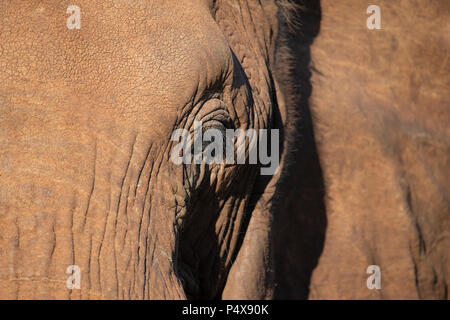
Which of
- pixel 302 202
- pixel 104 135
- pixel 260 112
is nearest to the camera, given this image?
pixel 104 135

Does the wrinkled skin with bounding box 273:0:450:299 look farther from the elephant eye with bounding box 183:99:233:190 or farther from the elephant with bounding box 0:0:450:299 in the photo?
the elephant eye with bounding box 183:99:233:190

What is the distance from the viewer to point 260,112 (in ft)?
6.05

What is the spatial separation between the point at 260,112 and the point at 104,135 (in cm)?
54

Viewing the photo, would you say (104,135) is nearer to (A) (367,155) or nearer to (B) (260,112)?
(B) (260,112)

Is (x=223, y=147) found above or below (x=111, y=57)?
below

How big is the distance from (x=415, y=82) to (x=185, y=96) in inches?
36.6

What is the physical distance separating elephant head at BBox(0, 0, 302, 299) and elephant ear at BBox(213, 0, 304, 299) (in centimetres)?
14

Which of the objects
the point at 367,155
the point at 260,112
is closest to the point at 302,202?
the point at 367,155

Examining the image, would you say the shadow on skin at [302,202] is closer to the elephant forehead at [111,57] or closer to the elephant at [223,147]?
the elephant at [223,147]

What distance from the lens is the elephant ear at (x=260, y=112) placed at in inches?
72.6

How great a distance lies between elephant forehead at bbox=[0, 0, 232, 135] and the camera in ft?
4.62

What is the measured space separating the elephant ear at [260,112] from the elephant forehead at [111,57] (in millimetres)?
290

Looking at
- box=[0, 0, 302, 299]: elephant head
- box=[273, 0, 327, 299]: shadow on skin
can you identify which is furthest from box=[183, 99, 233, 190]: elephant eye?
box=[273, 0, 327, 299]: shadow on skin
